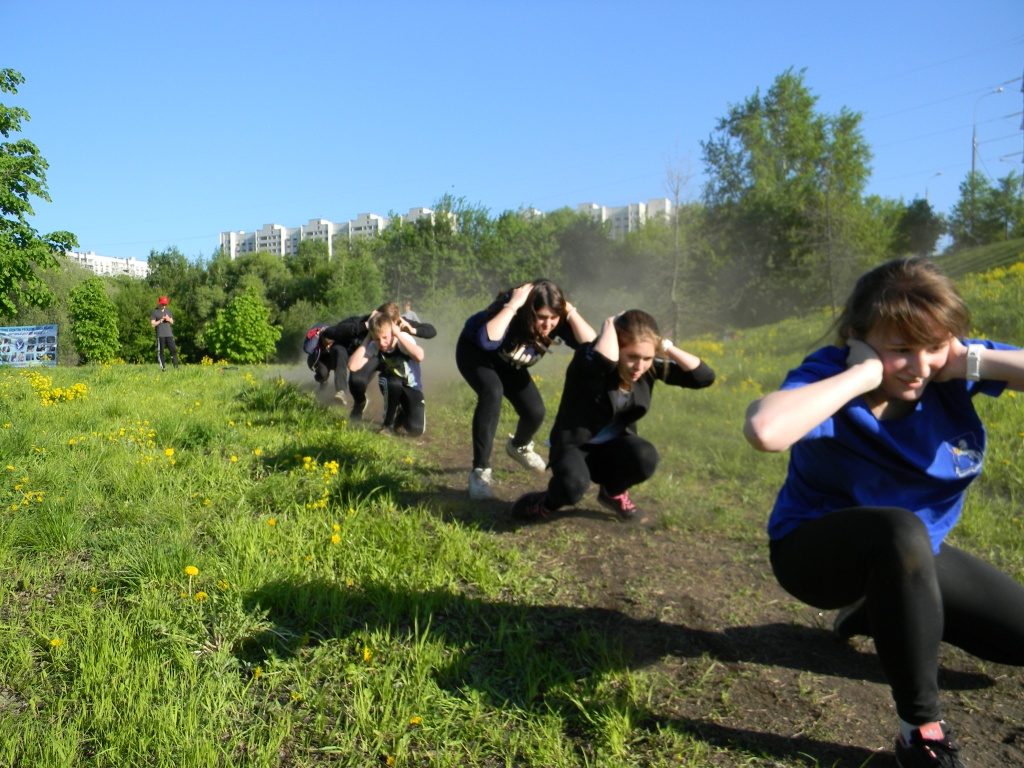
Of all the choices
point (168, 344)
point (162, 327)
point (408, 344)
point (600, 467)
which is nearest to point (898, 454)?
point (600, 467)

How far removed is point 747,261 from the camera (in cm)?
4469

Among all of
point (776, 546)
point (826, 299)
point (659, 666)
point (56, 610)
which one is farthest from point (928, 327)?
point (826, 299)

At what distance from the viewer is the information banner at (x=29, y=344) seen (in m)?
25.1

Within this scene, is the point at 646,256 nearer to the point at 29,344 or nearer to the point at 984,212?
the point at 984,212

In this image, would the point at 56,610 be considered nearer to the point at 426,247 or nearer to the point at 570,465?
the point at 570,465

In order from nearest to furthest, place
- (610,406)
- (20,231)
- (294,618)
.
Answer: (294,618) → (610,406) → (20,231)

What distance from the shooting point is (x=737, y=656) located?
9.16 feet

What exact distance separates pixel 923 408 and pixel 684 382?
5.80 feet

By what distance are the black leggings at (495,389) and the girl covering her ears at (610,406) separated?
3.06ft

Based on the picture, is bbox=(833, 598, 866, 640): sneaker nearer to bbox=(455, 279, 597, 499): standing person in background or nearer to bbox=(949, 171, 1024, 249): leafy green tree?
bbox=(455, 279, 597, 499): standing person in background

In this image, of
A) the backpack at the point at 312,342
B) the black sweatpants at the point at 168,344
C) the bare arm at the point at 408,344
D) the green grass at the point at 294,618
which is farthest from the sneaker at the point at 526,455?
the black sweatpants at the point at 168,344

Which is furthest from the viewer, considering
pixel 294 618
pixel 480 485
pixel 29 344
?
pixel 29 344

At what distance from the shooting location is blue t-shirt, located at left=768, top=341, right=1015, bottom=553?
2277 millimetres

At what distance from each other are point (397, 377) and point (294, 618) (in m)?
4.26
